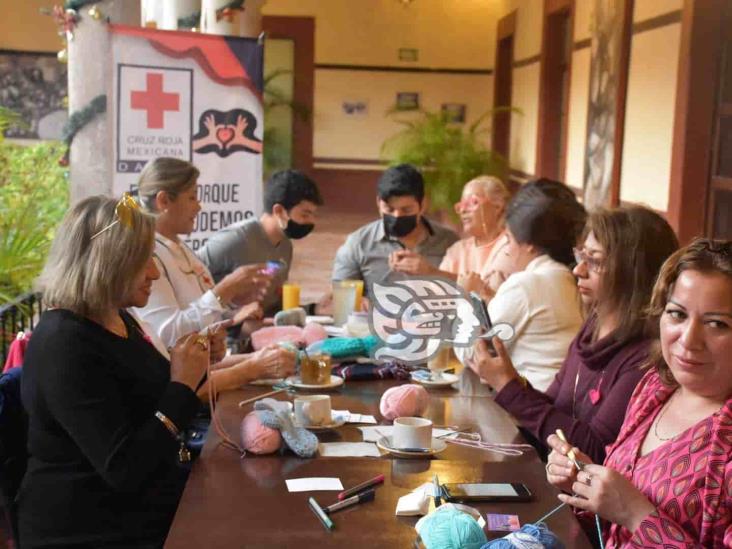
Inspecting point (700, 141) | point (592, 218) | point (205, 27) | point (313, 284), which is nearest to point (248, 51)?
point (205, 27)

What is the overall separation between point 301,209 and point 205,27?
7.55 ft

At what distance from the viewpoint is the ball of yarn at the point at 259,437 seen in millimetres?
2041

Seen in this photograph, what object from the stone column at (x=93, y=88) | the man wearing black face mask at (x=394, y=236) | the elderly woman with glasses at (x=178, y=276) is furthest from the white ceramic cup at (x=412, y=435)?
the stone column at (x=93, y=88)

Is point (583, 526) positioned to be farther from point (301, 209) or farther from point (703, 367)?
point (301, 209)

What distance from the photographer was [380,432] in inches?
88.4

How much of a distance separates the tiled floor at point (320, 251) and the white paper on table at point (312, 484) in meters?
5.24

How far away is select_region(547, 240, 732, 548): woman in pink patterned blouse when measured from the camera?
1503mm

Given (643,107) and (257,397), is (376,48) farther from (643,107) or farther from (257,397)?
(257,397)

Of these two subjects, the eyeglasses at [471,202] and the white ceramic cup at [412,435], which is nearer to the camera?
the white ceramic cup at [412,435]

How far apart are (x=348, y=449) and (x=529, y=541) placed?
→ 73cm

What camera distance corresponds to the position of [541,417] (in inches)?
90.5

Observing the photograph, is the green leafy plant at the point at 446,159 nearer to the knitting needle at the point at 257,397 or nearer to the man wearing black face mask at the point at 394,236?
the man wearing black face mask at the point at 394,236

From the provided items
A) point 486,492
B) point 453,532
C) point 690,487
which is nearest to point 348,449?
point 486,492

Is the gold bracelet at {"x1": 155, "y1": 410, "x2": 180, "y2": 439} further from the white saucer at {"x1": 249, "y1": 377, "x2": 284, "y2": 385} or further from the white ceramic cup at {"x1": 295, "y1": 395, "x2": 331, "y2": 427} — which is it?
the white saucer at {"x1": 249, "y1": 377, "x2": 284, "y2": 385}
